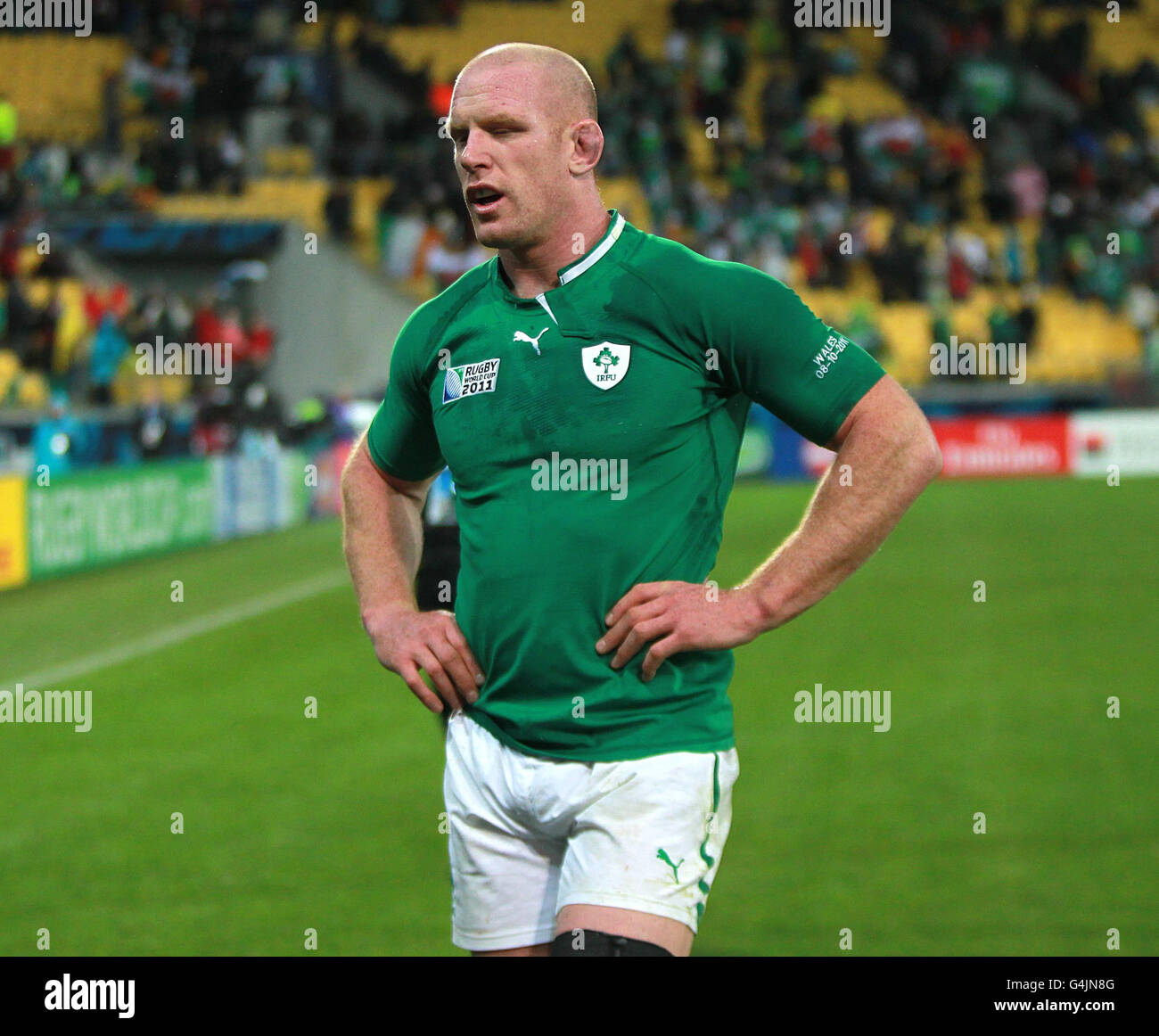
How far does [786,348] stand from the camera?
2.94m

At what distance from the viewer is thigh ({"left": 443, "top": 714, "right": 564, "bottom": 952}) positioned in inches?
124

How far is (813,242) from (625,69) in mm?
5065

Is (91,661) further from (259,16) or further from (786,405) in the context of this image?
(259,16)

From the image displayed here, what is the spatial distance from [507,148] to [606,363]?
0.40 m

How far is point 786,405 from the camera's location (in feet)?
9.80

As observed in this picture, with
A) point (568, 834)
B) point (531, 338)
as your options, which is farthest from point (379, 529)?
point (568, 834)

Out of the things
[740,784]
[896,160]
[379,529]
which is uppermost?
[896,160]

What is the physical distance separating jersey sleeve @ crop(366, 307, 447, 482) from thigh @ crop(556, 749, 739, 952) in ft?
2.57

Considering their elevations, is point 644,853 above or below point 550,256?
A: below

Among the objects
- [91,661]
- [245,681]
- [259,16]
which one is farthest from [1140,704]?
[259,16]

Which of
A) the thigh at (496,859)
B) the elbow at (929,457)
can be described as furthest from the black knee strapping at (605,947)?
the elbow at (929,457)

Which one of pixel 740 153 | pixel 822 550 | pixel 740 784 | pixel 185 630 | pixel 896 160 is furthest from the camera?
pixel 896 160

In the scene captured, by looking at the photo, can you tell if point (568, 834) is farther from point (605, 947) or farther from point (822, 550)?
point (822, 550)

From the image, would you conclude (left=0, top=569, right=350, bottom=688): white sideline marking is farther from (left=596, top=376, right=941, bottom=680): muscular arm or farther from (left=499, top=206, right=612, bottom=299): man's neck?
(left=596, top=376, right=941, bottom=680): muscular arm
